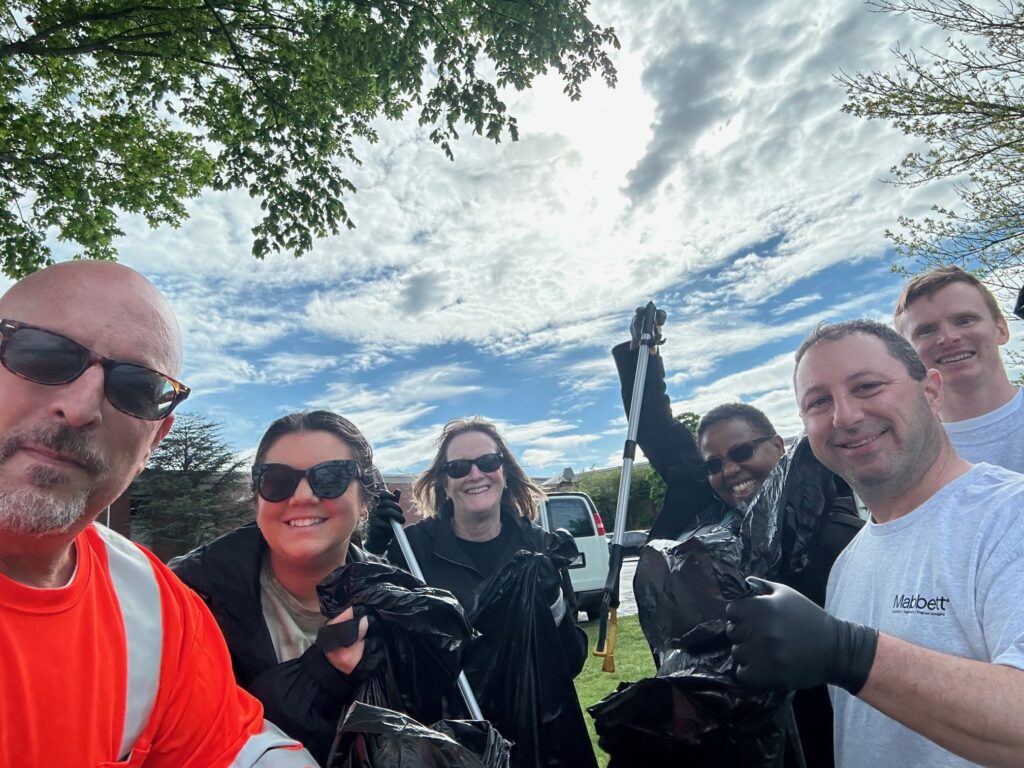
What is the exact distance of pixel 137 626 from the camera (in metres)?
1.43

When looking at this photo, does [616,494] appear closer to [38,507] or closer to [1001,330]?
[1001,330]

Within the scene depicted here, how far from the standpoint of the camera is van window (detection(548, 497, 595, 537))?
10.1m

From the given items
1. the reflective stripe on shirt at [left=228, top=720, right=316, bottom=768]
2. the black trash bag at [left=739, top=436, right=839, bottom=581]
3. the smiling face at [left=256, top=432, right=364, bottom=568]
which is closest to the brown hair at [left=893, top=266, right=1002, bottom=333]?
the black trash bag at [left=739, top=436, right=839, bottom=581]

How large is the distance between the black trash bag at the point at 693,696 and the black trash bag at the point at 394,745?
44 centimetres

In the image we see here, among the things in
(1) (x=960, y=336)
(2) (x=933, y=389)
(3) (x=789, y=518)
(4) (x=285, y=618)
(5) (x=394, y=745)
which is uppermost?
(1) (x=960, y=336)

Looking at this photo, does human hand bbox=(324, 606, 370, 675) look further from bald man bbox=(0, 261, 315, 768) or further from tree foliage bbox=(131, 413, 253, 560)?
tree foliage bbox=(131, 413, 253, 560)

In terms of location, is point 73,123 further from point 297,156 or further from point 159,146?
point 297,156

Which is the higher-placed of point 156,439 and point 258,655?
point 156,439

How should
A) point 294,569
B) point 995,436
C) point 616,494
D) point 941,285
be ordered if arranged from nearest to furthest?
1. point 294,569
2. point 995,436
3. point 941,285
4. point 616,494

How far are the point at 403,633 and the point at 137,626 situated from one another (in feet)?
2.18

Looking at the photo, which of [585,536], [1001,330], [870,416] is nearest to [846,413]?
[870,416]

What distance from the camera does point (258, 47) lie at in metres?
8.22

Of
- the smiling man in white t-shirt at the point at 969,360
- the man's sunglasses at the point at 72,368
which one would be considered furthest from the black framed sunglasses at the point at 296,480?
the smiling man in white t-shirt at the point at 969,360

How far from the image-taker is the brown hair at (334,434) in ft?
7.07
